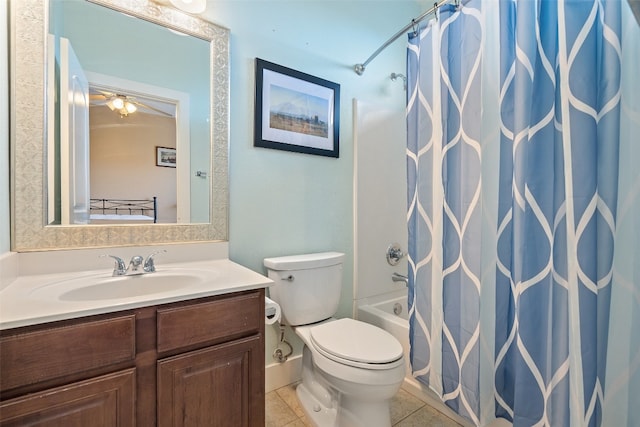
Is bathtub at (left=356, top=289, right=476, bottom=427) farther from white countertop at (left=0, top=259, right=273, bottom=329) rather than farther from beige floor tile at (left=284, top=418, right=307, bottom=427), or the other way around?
white countertop at (left=0, top=259, right=273, bottom=329)

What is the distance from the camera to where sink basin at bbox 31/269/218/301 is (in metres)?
0.94

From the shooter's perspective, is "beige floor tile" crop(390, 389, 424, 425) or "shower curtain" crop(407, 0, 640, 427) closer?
"shower curtain" crop(407, 0, 640, 427)

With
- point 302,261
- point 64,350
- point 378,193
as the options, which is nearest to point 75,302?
point 64,350

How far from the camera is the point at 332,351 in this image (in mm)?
1209

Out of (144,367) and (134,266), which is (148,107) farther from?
(144,367)

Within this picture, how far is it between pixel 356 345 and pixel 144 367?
2.63 feet

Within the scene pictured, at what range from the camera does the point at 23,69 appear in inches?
40.5

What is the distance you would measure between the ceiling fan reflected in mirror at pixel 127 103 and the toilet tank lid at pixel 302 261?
2.85 ft

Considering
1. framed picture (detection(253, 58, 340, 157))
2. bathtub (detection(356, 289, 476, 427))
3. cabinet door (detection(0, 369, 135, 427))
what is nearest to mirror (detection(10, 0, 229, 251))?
framed picture (detection(253, 58, 340, 157))

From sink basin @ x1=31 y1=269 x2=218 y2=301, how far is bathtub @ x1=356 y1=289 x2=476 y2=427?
3.53 feet

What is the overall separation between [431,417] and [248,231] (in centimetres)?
133

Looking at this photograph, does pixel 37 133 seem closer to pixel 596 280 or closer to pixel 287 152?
pixel 287 152

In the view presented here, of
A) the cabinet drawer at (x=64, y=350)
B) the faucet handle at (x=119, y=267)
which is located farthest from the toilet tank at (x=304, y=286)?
the cabinet drawer at (x=64, y=350)

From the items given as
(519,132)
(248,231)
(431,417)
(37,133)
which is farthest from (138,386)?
(519,132)
